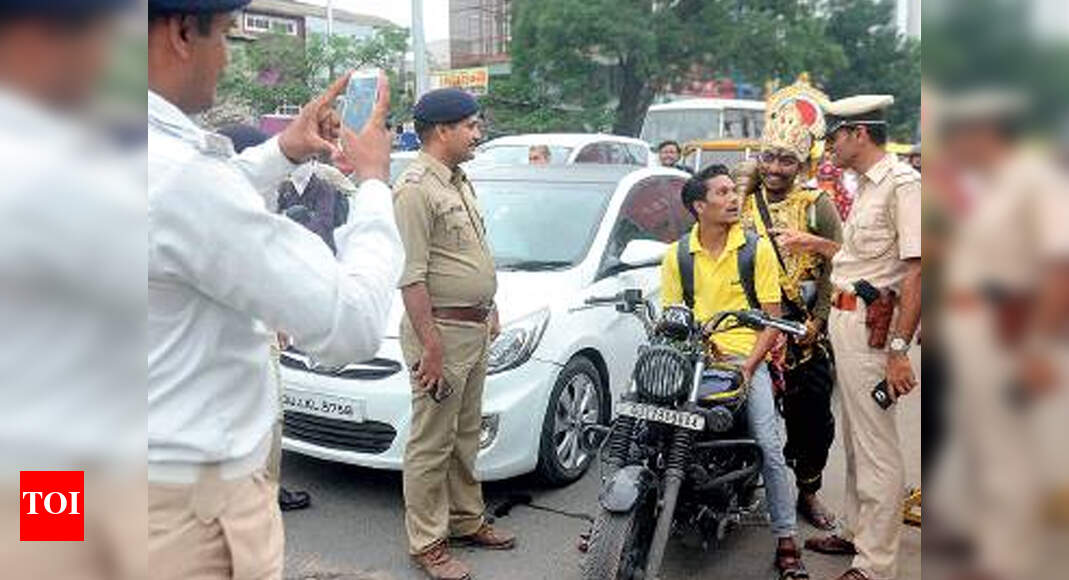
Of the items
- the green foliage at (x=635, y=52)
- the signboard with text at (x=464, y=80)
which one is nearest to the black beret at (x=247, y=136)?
the signboard with text at (x=464, y=80)

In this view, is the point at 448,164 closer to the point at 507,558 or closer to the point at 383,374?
the point at 383,374

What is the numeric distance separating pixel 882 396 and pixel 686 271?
89 centimetres

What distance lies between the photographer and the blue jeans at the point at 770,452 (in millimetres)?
3457

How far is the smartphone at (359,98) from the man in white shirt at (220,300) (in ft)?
0.08

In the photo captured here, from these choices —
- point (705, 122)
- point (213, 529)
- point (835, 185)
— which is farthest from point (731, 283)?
point (705, 122)

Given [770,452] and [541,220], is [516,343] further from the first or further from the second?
[770,452]

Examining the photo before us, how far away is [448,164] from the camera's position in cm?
355

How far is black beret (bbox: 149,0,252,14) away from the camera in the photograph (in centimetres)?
120

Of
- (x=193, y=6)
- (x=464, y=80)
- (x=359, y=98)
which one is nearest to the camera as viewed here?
(x=193, y=6)

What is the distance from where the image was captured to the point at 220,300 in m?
1.31

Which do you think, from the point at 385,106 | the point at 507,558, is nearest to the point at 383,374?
the point at 507,558

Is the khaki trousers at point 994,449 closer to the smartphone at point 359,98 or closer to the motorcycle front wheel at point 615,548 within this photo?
the smartphone at point 359,98

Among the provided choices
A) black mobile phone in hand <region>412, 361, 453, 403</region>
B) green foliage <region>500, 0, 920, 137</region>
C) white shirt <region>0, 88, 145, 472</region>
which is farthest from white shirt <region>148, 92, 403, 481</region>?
green foliage <region>500, 0, 920, 137</region>

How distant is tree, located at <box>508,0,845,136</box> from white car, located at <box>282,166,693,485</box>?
22077 mm
